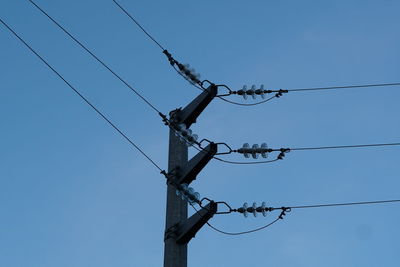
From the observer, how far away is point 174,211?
10.4 m

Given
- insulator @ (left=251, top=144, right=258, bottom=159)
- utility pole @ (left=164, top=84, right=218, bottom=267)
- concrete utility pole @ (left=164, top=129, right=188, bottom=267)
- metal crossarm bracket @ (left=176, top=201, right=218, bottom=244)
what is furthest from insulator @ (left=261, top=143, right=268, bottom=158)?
metal crossarm bracket @ (left=176, top=201, right=218, bottom=244)

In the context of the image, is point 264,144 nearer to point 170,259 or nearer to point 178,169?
point 178,169

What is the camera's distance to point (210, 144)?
11.0 metres

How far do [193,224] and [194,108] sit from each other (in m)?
2.55

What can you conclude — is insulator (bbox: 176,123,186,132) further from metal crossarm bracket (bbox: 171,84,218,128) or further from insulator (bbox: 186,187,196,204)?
insulator (bbox: 186,187,196,204)

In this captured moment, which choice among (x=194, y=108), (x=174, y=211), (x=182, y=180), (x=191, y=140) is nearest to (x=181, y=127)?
(x=191, y=140)

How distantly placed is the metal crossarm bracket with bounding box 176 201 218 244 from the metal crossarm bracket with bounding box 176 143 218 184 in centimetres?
62

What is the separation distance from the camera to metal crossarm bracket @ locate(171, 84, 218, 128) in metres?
11.6

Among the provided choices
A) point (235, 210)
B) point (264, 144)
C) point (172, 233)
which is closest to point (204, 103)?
point (264, 144)

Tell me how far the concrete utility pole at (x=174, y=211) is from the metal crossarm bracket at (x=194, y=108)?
0.42 metres

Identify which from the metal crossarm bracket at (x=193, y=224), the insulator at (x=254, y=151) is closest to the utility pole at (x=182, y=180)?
the metal crossarm bracket at (x=193, y=224)

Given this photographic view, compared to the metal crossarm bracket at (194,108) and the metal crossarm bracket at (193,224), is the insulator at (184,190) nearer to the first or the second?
the metal crossarm bracket at (193,224)

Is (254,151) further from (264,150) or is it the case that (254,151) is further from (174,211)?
(174,211)

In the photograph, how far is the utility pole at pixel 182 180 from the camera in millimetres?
10000
